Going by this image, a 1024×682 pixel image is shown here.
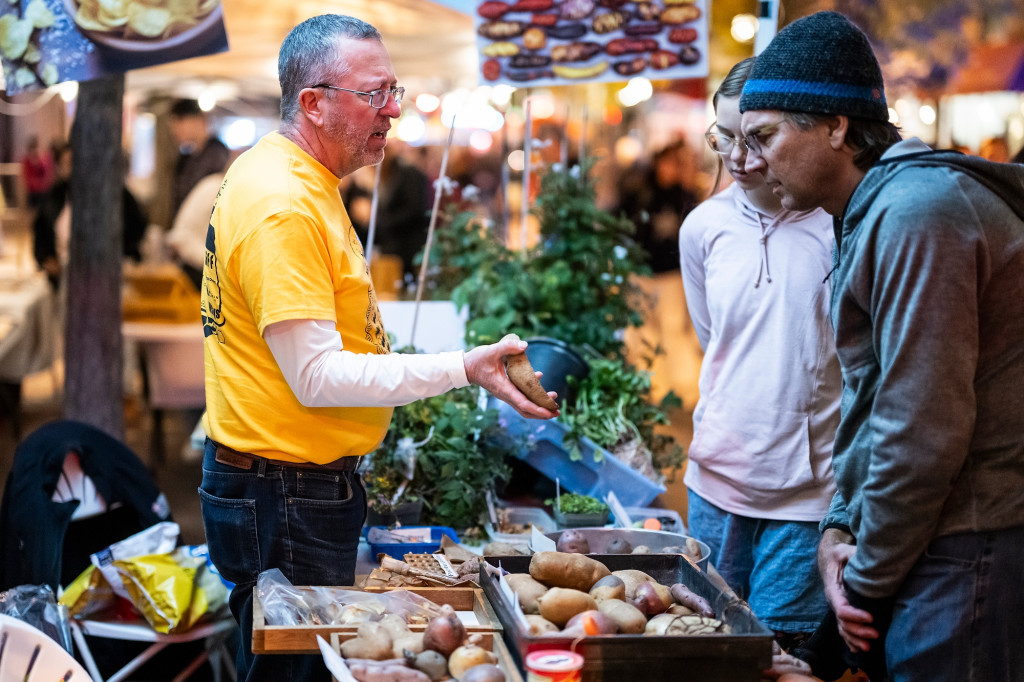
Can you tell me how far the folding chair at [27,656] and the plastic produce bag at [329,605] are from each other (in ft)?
1.43

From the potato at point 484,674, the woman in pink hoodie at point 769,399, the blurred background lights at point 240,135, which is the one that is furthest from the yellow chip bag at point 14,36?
the blurred background lights at point 240,135

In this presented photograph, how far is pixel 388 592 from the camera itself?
71.5 inches

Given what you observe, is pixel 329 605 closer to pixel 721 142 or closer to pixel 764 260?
pixel 764 260

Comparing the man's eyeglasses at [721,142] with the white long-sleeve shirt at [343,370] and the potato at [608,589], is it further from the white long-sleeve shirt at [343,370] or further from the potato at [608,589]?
the potato at [608,589]

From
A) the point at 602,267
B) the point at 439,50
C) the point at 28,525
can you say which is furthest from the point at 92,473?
the point at 439,50

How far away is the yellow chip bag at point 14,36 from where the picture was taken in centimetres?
299

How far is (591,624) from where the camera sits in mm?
1545

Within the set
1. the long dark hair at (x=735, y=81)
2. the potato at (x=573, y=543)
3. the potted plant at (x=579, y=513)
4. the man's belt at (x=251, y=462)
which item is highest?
the long dark hair at (x=735, y=81)

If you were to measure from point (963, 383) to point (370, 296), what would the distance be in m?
1.14

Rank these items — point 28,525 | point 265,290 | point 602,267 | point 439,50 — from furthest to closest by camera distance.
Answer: point 439,50 < point 602,267 < point 28,525 < point 265,290

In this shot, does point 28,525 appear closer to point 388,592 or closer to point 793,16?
point 388,592

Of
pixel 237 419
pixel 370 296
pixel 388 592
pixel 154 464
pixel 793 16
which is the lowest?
pixel 154 464

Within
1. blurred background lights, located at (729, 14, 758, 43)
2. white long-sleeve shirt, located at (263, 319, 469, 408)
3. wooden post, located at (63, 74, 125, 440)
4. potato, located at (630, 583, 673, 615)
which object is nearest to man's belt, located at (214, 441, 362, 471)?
white long-sleeve shirt, located at (263, 319, 469, 408)

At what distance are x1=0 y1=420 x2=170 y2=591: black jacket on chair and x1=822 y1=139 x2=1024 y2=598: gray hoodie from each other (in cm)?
246
